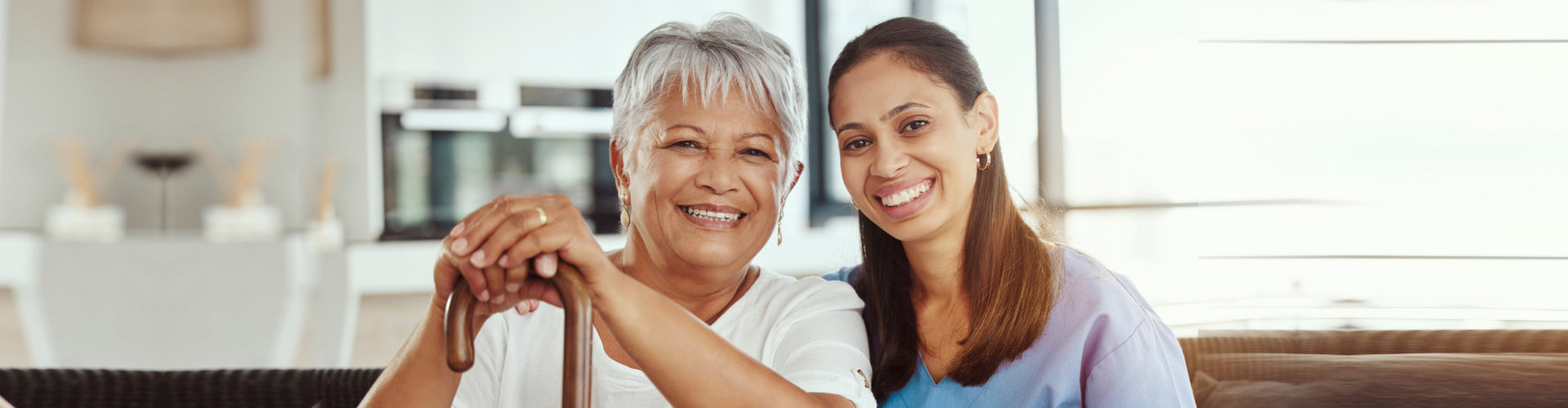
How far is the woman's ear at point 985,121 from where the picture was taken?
1.27 metres

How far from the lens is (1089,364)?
117 cm

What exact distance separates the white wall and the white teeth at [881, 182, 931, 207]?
12.2 feet

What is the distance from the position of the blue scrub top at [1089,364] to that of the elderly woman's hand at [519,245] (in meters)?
0.59

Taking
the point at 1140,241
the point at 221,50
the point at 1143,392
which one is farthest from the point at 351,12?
the point at 1143,392

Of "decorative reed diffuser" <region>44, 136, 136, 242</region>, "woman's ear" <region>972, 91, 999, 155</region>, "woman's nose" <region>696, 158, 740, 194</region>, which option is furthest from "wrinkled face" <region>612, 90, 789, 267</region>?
"decorative reed diffuser" <region>44, 136, 136, 242</region>

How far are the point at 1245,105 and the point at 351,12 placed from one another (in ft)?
12.4

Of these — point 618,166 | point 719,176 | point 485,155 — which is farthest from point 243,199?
point 719,176

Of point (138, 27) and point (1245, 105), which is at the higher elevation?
point (138, 27)

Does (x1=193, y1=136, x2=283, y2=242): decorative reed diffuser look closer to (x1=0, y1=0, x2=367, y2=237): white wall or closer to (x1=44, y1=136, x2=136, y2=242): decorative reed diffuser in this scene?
(x1=0, y1=0, x2=367, y2=237): white wall

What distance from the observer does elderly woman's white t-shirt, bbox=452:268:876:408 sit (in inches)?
44.1

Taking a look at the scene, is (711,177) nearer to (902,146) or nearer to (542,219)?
(902,146)

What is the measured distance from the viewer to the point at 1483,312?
4.69 ft

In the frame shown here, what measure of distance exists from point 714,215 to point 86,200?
3.84 meters

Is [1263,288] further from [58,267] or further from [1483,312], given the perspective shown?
[58,267]
